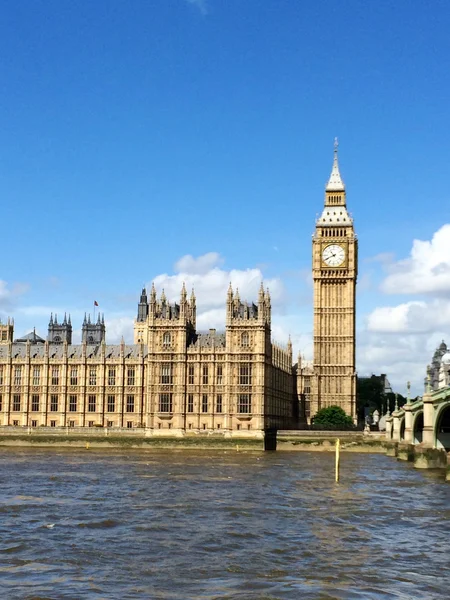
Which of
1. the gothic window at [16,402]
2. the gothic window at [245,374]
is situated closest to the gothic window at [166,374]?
the gothic window at [245,374]

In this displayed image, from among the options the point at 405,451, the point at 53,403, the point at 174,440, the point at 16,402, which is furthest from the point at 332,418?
the point at 16,402

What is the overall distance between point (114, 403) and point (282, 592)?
3684 inches

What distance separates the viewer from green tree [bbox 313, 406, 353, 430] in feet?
423

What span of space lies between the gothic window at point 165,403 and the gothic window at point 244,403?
8.68 metres

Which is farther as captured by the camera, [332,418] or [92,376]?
[332,418]

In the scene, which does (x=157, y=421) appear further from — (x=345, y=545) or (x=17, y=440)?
(x=345, y=545)

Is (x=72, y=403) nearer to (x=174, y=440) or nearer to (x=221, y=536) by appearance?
(x=174, y=440)

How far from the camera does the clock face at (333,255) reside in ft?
472

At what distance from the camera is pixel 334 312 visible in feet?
469

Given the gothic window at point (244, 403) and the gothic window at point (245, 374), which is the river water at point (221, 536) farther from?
the gothic window at point (245, 374)

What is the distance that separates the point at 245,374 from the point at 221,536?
240 ft

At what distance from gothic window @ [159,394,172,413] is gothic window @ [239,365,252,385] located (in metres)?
9.10

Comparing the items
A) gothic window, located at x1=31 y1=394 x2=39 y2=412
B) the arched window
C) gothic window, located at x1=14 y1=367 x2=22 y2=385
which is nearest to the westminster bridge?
the arched window

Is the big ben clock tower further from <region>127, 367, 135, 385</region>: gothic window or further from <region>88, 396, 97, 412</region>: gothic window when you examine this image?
<region>88, 396, 97, 412</region>: gothic window
